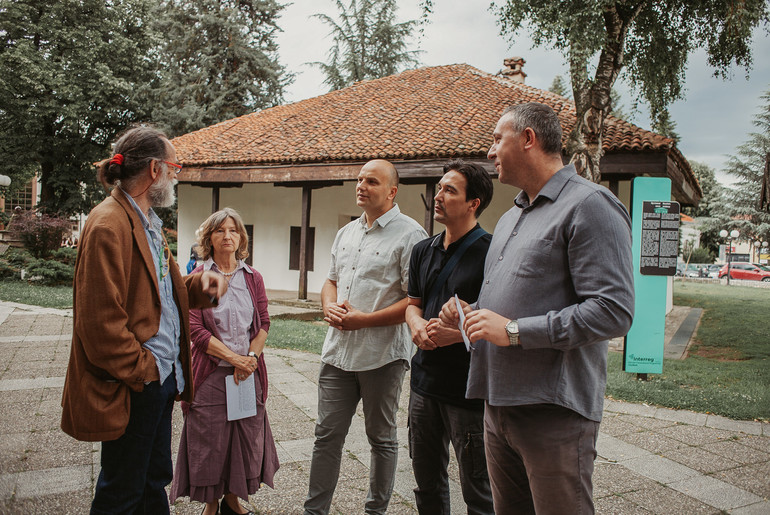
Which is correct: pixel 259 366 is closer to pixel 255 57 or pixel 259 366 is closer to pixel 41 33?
pixel 255 57

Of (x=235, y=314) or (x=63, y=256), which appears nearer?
(x=235, y=314)

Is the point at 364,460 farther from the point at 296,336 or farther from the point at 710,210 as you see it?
the point at 710,210

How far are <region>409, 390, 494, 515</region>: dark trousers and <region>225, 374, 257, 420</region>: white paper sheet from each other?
2.89 feet

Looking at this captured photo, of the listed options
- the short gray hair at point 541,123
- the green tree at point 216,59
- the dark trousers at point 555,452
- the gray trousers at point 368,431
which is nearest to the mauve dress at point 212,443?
the gray trousers at point 368,431

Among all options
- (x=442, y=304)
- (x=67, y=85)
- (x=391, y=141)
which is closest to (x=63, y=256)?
(x=67, y=85)

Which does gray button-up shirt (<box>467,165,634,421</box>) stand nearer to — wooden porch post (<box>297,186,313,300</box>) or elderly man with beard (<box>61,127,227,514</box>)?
elderly man with beard (<box>61,127,227,514</box>)

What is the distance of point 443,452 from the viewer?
2.57 metres

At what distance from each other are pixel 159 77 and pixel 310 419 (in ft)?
78.7

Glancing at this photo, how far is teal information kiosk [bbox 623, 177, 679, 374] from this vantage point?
6.75 m

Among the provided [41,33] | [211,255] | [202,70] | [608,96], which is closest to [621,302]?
[211,255]

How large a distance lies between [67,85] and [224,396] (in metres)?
24.4

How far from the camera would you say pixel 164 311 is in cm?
221

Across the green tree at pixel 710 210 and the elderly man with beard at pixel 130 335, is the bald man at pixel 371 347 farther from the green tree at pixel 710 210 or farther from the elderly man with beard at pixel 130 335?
the green tree at pixel 710 210

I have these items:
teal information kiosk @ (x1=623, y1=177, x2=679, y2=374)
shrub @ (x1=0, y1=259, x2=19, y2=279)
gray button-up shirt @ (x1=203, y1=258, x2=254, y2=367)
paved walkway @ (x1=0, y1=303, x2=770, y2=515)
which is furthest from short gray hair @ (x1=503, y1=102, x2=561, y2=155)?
shrub @ (x1=0, y1=259, x2=19, y2=279)
